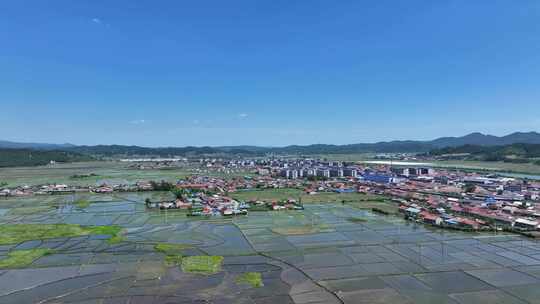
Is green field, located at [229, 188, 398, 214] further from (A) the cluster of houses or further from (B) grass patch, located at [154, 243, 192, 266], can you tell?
(B) grass patch, located at [154, 243, 192, 266]

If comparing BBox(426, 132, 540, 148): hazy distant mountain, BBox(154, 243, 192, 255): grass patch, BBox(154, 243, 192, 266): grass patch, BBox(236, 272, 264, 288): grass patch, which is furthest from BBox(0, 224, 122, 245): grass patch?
BBox(426, 132, 540, 148): hazy distant mountain

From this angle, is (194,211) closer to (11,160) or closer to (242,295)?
(242,295)

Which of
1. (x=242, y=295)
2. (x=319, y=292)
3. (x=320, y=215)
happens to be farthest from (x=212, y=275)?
(x=320, y=215)

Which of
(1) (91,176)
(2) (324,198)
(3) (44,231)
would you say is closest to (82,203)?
(3) (44,231)

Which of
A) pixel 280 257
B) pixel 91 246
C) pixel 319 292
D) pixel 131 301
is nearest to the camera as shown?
pixel 131 301

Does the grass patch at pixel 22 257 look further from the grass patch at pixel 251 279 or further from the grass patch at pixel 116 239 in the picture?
the grass patch at pixel 251 279

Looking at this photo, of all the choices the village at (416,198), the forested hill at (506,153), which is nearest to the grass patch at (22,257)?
the village at (416,198)
